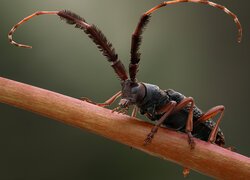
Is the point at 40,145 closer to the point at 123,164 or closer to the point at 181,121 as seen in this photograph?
the point at 123,164

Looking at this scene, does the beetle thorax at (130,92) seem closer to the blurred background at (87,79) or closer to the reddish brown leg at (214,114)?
the reddish brown leg at (214,114)

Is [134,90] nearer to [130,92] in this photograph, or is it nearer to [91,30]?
[130,92]

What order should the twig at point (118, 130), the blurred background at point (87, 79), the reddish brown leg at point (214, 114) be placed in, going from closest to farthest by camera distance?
the twig at point (118, 130), the reddish brown leg at point (214, 114), the blurred background at point (87, 79)

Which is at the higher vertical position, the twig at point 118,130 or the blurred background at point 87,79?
the twig at point 118,130

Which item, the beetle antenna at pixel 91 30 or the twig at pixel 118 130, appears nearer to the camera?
the twig at pixel 118 130

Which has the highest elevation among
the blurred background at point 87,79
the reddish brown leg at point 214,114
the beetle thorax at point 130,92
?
the beetle thorax at point 130,92

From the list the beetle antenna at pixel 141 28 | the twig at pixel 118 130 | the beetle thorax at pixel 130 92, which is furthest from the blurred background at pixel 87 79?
the twig at pixel 118 130

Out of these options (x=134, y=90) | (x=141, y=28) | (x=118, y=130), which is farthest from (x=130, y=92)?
(x=118, y=130)

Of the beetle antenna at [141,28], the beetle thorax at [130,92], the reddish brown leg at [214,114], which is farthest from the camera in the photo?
the reddish brown leg at [214,114]
